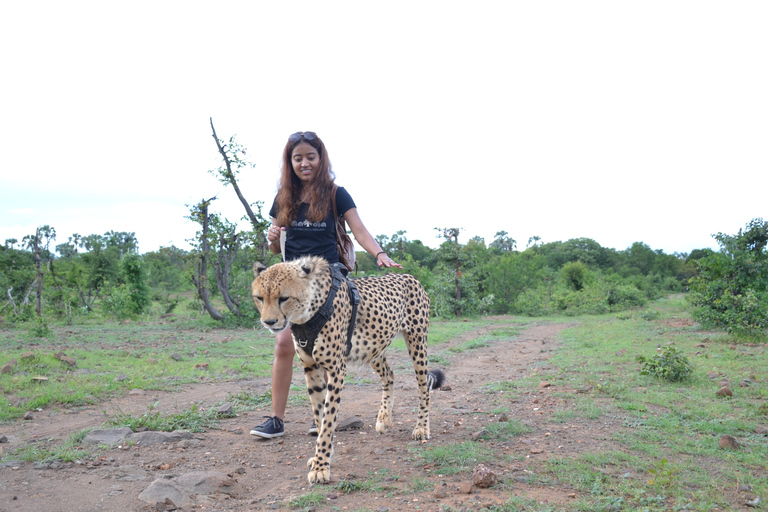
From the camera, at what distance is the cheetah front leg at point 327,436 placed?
3.33m

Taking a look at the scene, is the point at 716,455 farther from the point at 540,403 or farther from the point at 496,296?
the point at 496,296

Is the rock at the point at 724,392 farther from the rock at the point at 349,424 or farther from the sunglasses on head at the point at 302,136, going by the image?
the sunglasses on head at the point at 302,136

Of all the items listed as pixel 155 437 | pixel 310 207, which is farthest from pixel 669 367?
pixel 155 437

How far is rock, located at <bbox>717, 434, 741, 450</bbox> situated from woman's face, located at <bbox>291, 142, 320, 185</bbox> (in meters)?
3.74

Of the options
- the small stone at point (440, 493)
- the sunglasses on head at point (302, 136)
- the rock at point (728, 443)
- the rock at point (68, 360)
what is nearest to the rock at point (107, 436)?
the small stone at point (440, 493)

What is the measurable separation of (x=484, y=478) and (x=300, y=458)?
59.4 inches

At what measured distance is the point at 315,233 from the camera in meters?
4.05

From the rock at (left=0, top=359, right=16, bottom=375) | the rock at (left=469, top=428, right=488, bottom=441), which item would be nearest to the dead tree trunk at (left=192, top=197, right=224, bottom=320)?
the rock at (left=0, top=359, right=16, bottom=375)

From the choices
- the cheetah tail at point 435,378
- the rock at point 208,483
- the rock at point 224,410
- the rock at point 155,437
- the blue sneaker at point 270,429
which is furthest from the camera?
the rock at point 224,410

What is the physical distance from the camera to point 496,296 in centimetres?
2448

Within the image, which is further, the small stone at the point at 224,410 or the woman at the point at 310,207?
the small stone at the point at 224,410

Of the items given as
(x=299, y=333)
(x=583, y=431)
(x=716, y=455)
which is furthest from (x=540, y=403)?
(x=299, y=333)

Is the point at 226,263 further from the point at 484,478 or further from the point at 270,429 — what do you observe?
the point at 484,478

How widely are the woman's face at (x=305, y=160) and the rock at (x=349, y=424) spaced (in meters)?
2.22
